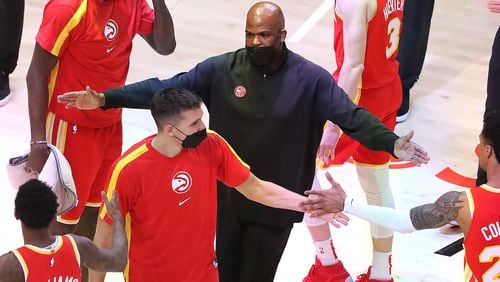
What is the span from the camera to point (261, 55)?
17.8ft

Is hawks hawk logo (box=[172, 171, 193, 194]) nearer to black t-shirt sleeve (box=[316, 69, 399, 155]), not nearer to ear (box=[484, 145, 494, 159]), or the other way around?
black t-shirt sleeve (box=[316, 69, 399, 155])

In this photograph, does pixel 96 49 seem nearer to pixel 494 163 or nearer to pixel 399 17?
pixel 399 17

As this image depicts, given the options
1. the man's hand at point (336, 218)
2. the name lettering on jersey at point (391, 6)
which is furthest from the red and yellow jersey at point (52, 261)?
the name lettering on jersey at point (391, 6)

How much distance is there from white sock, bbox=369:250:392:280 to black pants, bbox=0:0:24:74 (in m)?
3.42

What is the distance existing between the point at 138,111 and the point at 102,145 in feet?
7.62

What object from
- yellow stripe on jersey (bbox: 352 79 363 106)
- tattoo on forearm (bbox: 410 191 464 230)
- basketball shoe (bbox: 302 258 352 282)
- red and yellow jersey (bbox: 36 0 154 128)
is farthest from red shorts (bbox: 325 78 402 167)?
red and yellow jersey (bbox: 36 0 154 128)

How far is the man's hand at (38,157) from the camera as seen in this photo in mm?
5676

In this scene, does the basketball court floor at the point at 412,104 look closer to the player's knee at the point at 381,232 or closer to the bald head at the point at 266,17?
the player's knee at the point at 381,232

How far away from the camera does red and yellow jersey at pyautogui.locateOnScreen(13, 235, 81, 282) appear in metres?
4.42

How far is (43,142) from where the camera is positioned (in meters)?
5.69

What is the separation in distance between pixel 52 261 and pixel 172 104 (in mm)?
958

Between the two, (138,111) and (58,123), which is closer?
(58,123)

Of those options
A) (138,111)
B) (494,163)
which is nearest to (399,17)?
(494,163)

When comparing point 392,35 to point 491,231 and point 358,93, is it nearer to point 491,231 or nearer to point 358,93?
point 358,93
